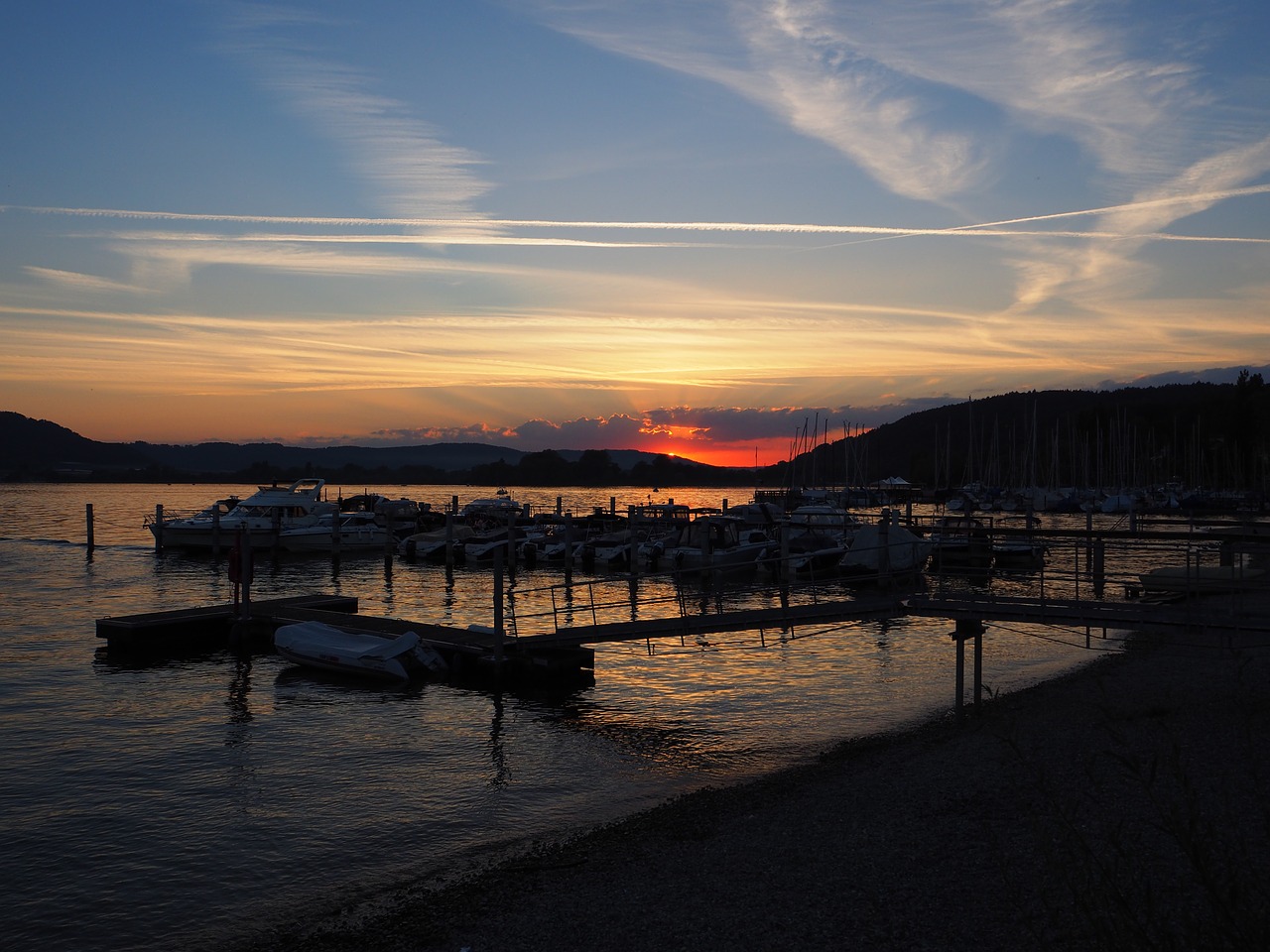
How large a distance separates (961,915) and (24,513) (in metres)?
123

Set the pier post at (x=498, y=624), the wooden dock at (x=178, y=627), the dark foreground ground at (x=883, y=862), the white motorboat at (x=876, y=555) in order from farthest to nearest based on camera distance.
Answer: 1. the white motorboat at (x=876, y=555)
2. the wooden dock at (x=178, y=627)
3. the pier post at (x=498, y=624)
4. the dark foreground ground at (x=883, y=862)

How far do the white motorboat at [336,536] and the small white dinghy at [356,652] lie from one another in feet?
96.2

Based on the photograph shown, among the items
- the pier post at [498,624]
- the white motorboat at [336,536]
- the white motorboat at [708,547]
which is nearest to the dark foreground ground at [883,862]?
the pier post at [498,624]

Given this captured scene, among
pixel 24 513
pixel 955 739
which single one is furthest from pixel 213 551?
pixel 24 513

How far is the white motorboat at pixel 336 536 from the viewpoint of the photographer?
5656 cm

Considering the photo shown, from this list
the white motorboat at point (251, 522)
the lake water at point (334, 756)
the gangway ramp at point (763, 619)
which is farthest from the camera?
the white motorboat at point (251, 522)

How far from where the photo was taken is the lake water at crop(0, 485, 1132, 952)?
1118 centimetres

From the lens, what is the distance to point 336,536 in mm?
52750

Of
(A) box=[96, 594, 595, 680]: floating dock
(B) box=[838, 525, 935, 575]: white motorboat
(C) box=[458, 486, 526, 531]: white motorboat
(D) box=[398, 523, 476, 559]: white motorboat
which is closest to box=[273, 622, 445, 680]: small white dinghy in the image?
(A) box=[96, 594, 595, 680]: floating dock

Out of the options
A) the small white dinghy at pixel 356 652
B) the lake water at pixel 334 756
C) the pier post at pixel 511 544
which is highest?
the pier post at pixel 511 544

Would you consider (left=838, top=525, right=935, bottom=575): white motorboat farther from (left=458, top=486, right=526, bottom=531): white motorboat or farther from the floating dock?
(left=458, top=486, right=526, bottom=531): white motorboat

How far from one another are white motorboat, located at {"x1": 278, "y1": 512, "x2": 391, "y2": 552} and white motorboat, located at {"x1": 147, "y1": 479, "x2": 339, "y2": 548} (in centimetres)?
66

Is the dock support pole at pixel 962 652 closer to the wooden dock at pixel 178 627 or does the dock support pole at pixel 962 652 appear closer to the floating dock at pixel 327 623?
the floating dock at pixel 327 623

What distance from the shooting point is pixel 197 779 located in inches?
596
